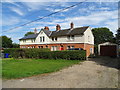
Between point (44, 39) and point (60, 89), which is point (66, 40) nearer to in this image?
point (44, 39)

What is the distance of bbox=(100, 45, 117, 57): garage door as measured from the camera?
901 inches

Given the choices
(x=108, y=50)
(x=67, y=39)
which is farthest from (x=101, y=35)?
(x=67, y=39)

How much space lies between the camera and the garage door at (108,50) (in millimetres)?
22875

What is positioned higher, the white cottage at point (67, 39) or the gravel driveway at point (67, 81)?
the white cottage at point (67, 39)

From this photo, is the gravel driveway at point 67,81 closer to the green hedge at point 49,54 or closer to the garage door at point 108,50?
the green hedge at point 49,54

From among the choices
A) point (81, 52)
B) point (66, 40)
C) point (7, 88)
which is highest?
point (66, 40)

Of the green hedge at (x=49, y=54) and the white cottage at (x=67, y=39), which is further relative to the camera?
the white cottage at (x=67, y=39)

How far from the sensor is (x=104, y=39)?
2232 inches

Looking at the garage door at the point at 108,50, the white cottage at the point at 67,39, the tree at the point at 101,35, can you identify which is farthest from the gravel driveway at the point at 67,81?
the tree at the point at 101,35

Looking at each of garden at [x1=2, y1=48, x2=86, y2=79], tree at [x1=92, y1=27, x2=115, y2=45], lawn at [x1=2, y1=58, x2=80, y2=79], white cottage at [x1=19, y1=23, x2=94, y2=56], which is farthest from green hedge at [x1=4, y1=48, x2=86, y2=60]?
tree at [x1=92, y1=27, x2=115, y2=45]

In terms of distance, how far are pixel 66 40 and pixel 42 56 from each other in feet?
31.3

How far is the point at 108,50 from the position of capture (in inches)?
937

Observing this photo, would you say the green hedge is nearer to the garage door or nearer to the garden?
the garden

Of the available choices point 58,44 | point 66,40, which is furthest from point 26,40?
point 66,40
